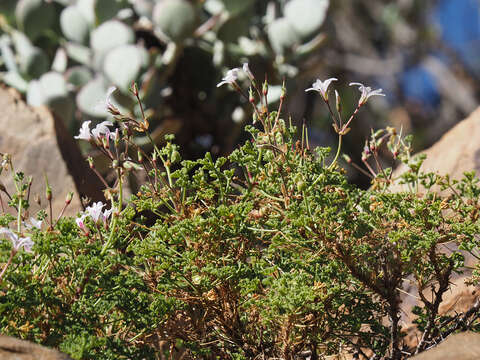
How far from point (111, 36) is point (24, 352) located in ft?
6.69

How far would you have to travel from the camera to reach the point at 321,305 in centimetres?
114

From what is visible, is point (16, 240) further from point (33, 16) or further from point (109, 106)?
point (33, 16)

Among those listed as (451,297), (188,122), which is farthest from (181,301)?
(188,122)

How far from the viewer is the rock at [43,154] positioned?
202 centimetres

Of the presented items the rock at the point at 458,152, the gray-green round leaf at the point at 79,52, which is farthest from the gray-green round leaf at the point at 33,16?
the rock at the point at 458,152

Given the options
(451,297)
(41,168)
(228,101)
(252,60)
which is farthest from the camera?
(228,101)

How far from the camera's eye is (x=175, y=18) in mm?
2869

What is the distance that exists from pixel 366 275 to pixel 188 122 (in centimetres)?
230

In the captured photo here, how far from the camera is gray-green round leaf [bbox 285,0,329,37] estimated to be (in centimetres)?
299

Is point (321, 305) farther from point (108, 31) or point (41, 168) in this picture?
point (108, 31)

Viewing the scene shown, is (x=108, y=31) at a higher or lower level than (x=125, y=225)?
higher

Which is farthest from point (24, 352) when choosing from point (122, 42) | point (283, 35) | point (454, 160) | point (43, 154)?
point (283, 35)

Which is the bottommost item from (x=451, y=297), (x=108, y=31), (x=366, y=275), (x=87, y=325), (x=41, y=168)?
(x=87, y=325)

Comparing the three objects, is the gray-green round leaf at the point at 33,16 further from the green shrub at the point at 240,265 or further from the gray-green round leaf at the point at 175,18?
the green shrub at the point at 240,265
